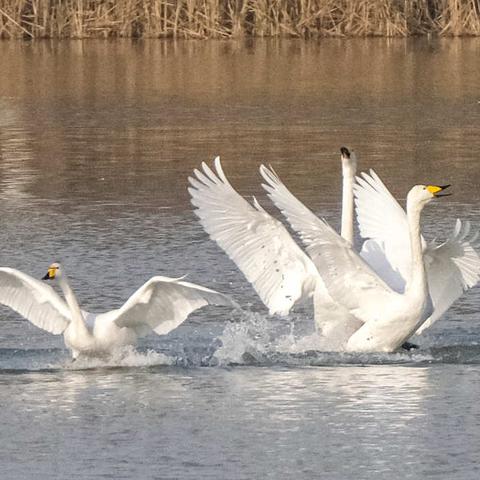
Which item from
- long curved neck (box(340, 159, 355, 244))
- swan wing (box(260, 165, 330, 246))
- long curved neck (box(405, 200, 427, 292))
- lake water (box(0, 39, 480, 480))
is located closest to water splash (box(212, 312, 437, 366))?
lake water (box(0, 39, 480, 480))

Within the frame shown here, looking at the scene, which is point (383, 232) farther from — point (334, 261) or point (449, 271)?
point (334, 261)

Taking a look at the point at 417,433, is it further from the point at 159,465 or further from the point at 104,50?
the point at 104,50

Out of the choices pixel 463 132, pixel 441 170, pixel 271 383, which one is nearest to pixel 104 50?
pixel 463 132

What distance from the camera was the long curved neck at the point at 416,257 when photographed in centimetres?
962

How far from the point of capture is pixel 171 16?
115 feet

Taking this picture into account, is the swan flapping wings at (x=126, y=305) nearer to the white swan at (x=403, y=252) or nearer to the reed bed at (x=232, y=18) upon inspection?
the white swan at (x=403, y=252)

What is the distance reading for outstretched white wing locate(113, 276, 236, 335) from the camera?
31.3 ft

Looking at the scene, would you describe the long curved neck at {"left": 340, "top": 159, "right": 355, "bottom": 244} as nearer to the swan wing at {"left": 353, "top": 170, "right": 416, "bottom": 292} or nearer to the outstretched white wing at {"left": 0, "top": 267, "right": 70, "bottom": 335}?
the swan wing at {"left": 353, "top": 170, "right": 416, "bottom": 292}

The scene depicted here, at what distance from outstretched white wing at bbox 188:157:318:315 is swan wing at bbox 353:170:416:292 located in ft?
2.59

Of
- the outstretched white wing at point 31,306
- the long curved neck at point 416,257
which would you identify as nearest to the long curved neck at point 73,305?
the outstretched white wing at point 31,306

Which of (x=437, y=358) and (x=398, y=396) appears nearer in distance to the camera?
(x=398, y=396)

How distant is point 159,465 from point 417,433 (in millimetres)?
1259

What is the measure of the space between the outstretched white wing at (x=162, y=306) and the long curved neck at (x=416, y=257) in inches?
42.7

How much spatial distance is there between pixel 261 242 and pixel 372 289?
0.79 meters
